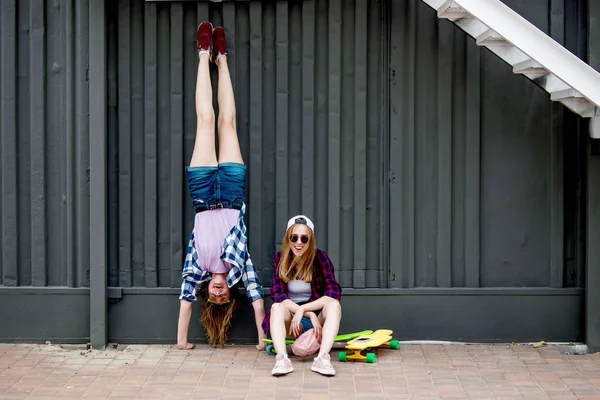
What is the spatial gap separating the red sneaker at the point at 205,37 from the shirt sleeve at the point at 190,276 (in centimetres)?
183

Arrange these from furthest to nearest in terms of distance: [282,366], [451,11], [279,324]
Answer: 1. [451,11]
2. [279,324]
3. [282,366]

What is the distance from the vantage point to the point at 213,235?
26.2 ft

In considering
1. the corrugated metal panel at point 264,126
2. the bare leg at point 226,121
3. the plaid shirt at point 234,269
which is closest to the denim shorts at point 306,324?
the plaid shirt at point 234,269

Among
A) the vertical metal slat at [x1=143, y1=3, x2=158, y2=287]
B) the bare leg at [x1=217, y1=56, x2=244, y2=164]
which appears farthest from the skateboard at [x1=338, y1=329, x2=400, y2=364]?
the vertical metal slat at [x1=143, y1=3, x2=158, y2=287]

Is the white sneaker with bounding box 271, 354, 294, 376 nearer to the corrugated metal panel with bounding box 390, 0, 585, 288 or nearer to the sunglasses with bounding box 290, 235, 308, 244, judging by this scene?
the sunglasses with bounding box 290, 235, 308, 244

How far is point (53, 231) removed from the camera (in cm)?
830

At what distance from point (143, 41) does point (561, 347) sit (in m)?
4.81

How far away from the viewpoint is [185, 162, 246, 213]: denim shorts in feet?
26.2

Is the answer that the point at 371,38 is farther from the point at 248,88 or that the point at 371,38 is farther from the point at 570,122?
the point at 570,122

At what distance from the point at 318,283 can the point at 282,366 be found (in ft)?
3.21

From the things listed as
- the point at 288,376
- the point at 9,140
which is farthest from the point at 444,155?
the point at 9,140

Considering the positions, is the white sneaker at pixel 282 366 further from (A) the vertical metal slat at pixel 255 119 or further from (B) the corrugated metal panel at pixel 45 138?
(B) the corrugated metal panel at pixel 45 138

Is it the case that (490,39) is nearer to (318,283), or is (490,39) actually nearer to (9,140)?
(318,283)

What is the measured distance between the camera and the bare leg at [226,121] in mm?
8039
